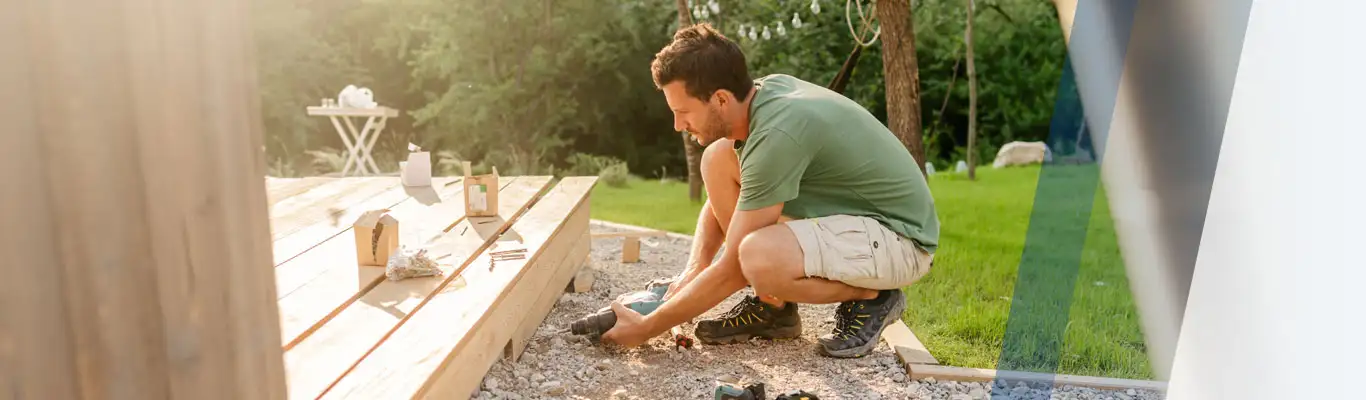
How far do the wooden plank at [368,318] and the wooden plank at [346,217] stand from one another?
338 millimetres

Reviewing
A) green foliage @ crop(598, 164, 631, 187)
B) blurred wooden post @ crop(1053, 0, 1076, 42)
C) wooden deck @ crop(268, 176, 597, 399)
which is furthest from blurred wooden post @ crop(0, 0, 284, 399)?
green foliage @ crop(598, 164, 631, 187)

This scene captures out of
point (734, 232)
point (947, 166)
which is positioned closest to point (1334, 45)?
point (734, 232)

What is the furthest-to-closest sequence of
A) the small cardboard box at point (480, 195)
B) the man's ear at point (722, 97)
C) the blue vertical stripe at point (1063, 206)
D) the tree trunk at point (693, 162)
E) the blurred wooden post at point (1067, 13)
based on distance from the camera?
the tree trunk at point (693, 162) < the small cardboard box at point (480, 195) < the man's ear at point (722, 97) < the blurred wooden post at point (1067, 13) < the blue vertical stripe at point (1063, 206)

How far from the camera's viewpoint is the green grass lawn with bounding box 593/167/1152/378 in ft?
4.26

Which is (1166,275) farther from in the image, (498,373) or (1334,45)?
(498,373)

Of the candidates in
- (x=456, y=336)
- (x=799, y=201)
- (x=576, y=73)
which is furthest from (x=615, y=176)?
(x=456, y=336)

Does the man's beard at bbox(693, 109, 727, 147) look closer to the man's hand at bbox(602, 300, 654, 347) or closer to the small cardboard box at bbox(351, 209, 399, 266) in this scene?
the man's hand at bbox(602, 300, 654, 347)

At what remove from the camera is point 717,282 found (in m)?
2.21

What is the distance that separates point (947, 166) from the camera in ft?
25.1

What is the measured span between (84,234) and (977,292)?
114 inches

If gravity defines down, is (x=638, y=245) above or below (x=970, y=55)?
below

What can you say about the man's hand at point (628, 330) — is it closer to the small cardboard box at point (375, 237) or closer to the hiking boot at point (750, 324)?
the hiking boot at point (750, 324)

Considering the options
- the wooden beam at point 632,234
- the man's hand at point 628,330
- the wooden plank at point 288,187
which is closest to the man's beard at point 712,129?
the man's hand at point 628,330

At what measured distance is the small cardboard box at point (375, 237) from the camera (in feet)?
7.31
